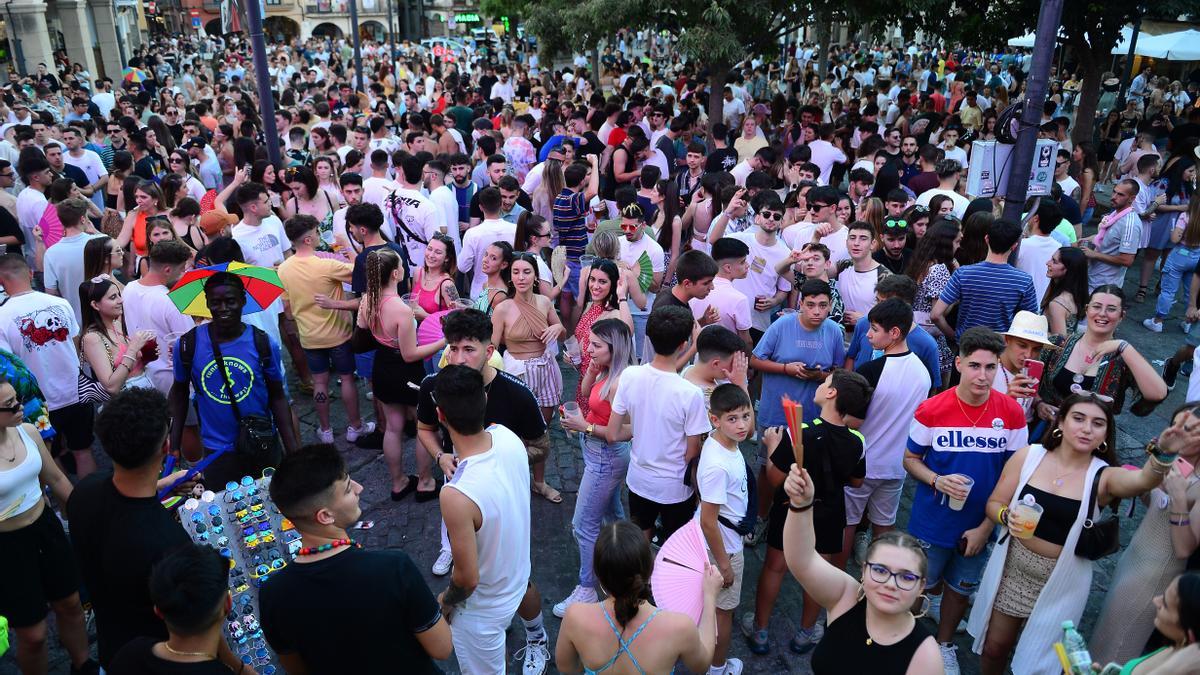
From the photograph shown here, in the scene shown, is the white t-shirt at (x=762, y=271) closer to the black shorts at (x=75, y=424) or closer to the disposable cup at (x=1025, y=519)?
the disposable cup at (x=1025, y=519)

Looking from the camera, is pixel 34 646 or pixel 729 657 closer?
pixel 34 646

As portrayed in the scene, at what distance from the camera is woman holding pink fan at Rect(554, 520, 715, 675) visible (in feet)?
8.80

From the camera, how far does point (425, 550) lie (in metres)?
Result: 5.26

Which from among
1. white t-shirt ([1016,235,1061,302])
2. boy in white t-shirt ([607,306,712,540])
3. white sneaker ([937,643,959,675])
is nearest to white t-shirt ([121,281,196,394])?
boy in white t-shirt ([607,306,712,540])

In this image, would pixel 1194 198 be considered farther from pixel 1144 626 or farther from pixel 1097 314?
pixel 1144 626

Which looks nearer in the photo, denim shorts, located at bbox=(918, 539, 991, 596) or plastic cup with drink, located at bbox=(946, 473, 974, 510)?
plastic cup with drink, located at bbox=(946, 473, 974, 510)

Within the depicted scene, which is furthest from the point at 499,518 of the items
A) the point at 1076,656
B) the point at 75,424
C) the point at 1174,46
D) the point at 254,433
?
the point at 1174,46

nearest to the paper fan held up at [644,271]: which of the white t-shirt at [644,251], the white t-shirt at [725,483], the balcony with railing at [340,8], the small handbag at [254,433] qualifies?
the white t-shirt at [644,251]

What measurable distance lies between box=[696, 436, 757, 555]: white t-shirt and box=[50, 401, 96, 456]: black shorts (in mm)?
4131

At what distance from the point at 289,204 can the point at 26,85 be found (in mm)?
15109

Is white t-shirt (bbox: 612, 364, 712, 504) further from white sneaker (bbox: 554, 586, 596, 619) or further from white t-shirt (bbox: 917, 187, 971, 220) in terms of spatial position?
white t-shirt (bbox: 917, 187, 971, 220)

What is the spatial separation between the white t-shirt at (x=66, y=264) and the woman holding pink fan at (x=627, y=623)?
19.0ft

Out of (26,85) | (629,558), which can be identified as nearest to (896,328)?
(629,558)

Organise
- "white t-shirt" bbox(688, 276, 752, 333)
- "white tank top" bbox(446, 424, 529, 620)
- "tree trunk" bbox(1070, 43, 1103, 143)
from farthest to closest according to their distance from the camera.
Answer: "tree trunk" bbox(1070, 43, 1103, 143) < "white t-shirt" bbox(688, 276, 752, 333) < "white tank top" bbox(446, 424, 529, 620)
